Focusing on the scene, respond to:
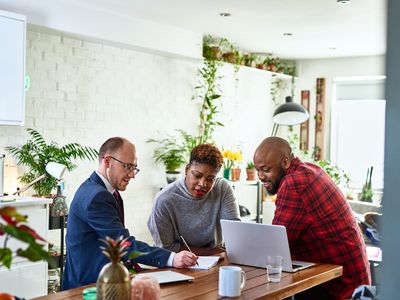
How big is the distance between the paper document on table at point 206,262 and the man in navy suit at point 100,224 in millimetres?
61

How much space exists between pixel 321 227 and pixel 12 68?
2.96 m

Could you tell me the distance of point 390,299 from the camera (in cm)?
110

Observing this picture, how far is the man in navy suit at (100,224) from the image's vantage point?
2938 mm

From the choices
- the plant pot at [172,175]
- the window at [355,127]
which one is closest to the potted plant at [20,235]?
the plant pot at [172,175]

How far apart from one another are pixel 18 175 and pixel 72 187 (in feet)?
2.26

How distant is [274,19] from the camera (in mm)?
6621

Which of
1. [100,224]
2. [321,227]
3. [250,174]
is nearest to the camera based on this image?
[100,224]

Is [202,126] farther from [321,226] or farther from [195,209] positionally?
[321,226]

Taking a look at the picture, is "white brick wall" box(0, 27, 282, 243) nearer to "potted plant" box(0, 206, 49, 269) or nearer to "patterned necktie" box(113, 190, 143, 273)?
"patterned necktie" box(113, 190, 143, 273)

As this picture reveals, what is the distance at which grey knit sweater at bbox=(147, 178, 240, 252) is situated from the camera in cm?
363

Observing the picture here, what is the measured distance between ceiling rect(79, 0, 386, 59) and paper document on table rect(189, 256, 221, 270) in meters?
3.02

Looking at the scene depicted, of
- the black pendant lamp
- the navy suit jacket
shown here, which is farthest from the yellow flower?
the navy suit jacket

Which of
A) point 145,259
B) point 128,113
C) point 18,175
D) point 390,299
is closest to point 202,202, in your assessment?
point 145,259

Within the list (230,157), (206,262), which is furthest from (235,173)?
(206,262)
